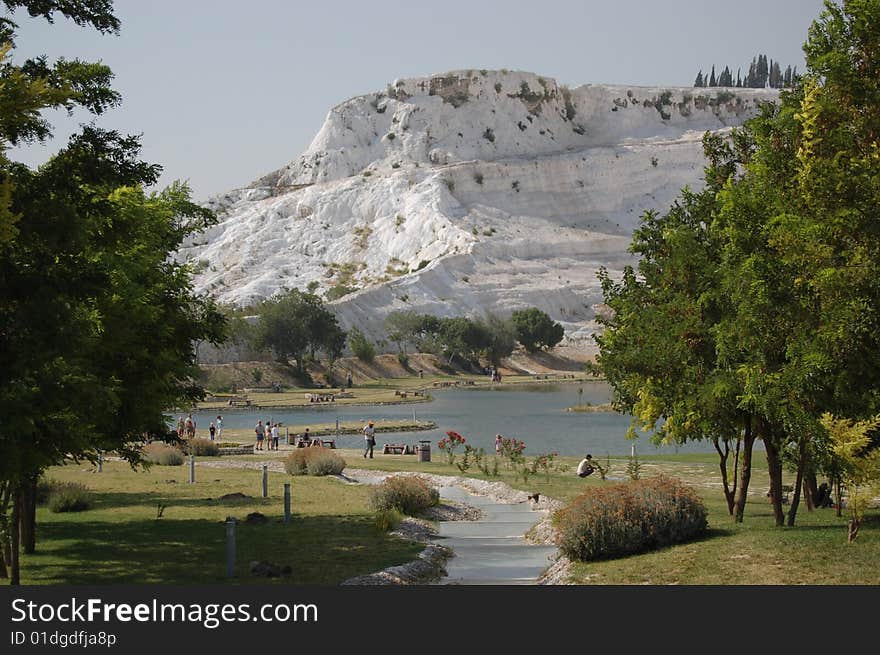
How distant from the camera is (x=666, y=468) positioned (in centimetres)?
3503

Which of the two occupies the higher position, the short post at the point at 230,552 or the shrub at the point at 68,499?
the short post at the point at 230,552

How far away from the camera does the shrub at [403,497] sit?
24062 millimetres

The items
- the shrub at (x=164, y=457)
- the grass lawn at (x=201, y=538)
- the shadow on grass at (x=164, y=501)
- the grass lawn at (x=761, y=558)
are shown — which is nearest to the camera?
the grass lawn at (x=761, y=558)

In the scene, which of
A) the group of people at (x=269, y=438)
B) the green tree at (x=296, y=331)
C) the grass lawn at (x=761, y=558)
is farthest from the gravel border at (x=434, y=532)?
the green tree at (x=296, y=331)

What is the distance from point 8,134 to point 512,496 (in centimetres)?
1870

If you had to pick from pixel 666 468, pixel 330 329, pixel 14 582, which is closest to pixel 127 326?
pixel 14 582

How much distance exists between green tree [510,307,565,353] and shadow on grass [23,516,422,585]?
11858cm

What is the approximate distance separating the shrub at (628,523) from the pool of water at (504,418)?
25.6 m

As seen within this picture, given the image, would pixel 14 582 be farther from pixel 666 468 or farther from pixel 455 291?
pixel 455 291

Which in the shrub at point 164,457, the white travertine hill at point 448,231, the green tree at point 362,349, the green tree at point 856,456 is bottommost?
the shrub at point 164,457

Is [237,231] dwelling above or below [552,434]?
above

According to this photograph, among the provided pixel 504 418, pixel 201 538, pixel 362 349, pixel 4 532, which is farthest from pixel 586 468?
pixel 362 349

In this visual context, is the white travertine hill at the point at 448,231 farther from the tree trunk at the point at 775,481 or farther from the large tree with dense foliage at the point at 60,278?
the large tree with dense foliage at the point at 60,278

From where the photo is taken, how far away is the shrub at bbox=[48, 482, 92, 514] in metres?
24.7
